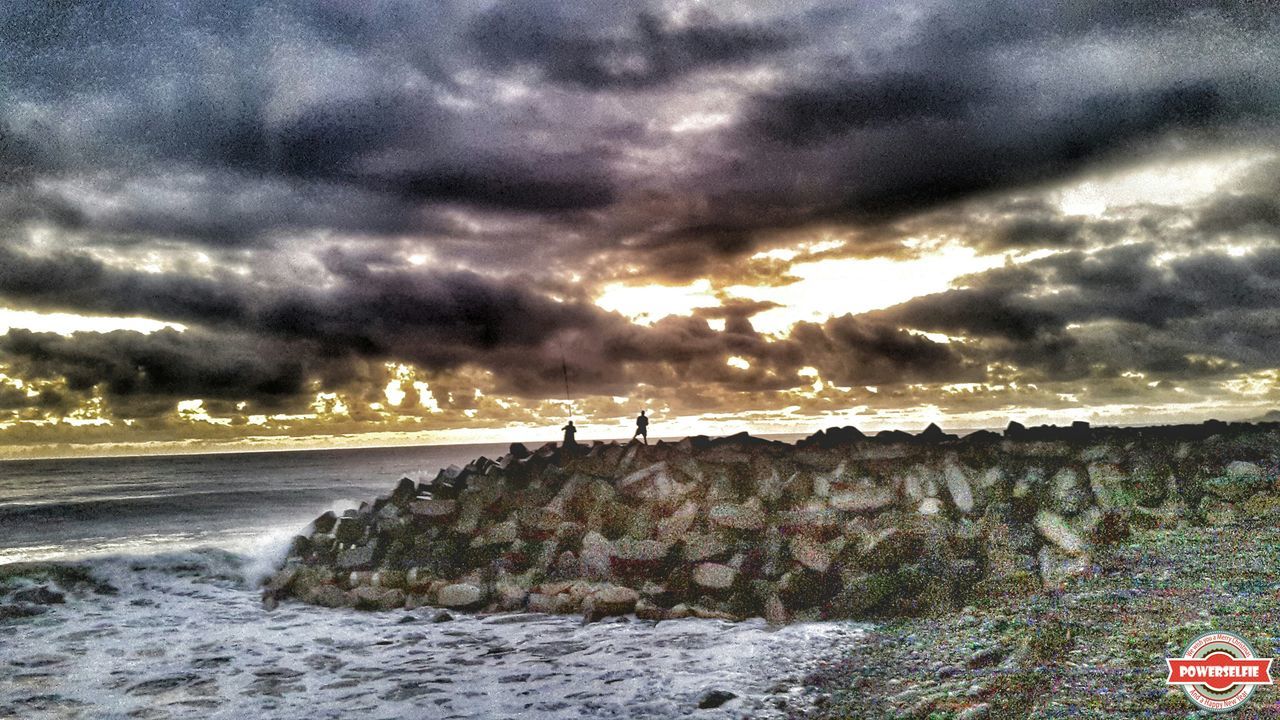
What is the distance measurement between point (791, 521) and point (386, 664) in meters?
6.46

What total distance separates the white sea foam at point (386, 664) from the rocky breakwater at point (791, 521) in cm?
67

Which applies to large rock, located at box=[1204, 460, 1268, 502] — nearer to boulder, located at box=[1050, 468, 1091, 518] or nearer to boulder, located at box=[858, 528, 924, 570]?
boulder, located at box=[1050, 468, 1091, 518]

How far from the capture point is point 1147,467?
11672 mm

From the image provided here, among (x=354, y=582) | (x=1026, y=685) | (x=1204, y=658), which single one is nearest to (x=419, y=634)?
(x=354, y=582)

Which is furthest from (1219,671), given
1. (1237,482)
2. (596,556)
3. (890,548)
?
(596,556)

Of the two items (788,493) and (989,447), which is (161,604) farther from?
(989,447)

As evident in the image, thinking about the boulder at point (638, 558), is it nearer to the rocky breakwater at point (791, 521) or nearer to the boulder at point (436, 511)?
the rocky breakwater at point (791, 521)

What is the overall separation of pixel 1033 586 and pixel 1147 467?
13.4 feet

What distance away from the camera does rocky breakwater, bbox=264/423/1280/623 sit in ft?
34.0

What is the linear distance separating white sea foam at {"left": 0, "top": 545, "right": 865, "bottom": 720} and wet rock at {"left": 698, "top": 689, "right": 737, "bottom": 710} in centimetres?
8

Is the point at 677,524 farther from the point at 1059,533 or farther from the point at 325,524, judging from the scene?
the point at 325,524

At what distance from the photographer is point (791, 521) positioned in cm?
1172

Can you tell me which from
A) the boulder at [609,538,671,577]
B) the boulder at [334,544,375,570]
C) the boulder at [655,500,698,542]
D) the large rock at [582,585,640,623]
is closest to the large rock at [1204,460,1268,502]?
the boulder at [655,500,698,542]

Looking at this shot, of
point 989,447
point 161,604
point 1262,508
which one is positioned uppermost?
point 989,447
